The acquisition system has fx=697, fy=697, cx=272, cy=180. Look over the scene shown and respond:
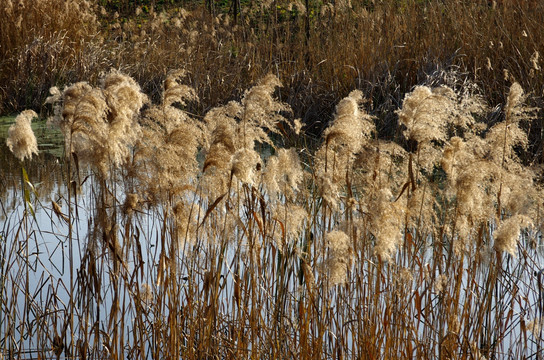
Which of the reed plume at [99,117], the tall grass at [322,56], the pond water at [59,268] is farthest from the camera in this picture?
the tall grass at [322,56]

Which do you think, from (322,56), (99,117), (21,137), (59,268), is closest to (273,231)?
(99,117)

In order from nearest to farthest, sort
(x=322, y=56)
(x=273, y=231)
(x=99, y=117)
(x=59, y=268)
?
(x=99, y=117) → (x=273, y=231) → (x=59, y=268) → (x=322, y=56)

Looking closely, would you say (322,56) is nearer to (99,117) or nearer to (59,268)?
(59,268)

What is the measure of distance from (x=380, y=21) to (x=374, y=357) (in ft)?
18.3

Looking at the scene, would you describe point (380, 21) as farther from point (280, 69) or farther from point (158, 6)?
point (158, 6)

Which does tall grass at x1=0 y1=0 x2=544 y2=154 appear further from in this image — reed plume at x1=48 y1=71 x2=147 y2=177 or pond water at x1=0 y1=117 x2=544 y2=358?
reed plume at x1=48 y1=71 x2=147 y2=177

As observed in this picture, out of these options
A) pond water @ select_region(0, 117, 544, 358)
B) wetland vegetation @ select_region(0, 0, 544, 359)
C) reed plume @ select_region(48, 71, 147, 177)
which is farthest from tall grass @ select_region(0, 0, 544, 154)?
reed plume @ select_region(48, 71, 147, 177)

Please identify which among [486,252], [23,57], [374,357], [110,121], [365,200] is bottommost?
[374,357]

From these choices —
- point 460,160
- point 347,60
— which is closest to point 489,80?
point 347,60

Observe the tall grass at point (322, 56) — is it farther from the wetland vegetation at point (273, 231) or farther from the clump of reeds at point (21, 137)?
the clump of reeds at point (21, 137)

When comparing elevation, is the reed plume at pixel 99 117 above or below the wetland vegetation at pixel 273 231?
above

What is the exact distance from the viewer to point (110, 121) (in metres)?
2.14

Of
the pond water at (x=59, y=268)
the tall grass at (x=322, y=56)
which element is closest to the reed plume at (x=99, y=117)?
the pond water at (x=59, y=268)

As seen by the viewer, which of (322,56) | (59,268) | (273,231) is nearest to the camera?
(273,231)
